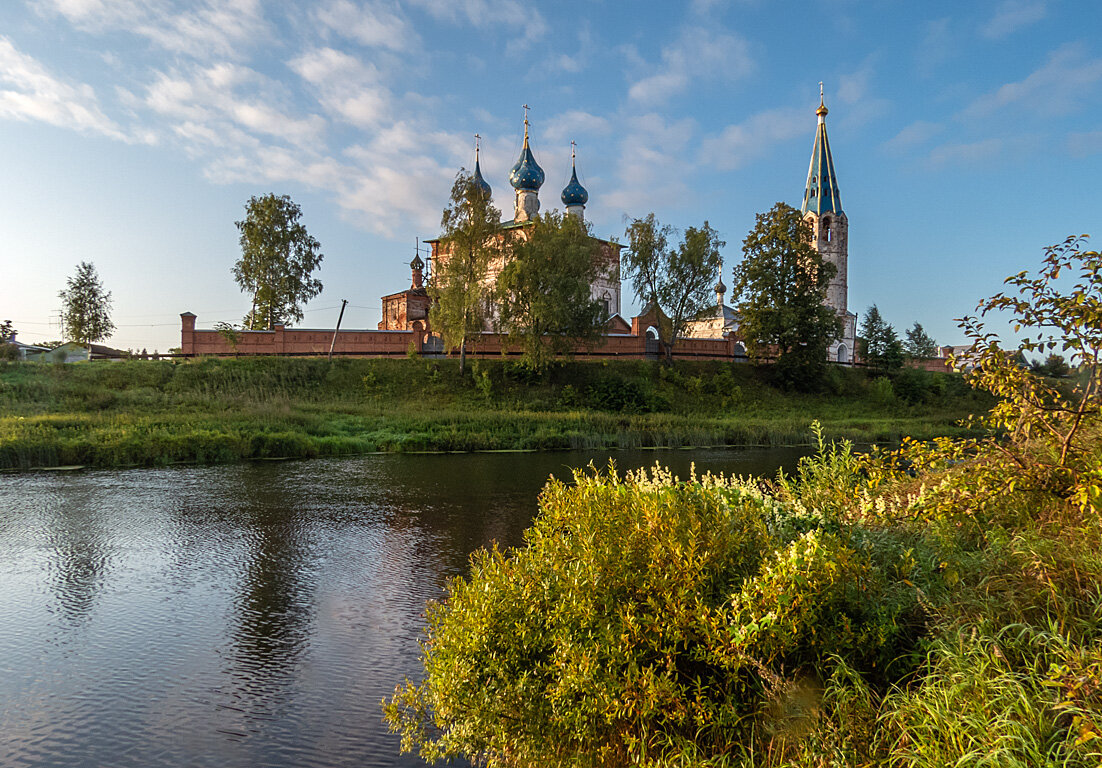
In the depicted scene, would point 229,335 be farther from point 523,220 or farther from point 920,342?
point 920,342

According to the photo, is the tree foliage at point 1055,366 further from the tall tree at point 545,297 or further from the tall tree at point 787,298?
the tall tree at point 545,297

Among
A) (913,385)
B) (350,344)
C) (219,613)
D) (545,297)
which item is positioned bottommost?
(219,613)

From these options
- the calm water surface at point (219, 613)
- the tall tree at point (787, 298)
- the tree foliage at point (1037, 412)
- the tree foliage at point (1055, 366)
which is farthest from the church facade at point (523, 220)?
the tree foliage at point (1037, 412)

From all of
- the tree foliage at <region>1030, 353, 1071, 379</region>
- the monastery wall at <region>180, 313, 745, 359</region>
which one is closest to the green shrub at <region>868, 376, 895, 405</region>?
the tree foliage at <region>1030, 353, 1071, 379</region>

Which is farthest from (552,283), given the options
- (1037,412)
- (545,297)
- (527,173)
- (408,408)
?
(1037,412)

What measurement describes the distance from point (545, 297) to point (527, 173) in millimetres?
19811

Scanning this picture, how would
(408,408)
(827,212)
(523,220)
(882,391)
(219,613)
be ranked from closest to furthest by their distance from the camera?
(219,613) → (408,408) → (882,391) → (523,220) → (827,212)

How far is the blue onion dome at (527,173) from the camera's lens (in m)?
48.9

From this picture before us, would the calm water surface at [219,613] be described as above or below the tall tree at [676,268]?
below

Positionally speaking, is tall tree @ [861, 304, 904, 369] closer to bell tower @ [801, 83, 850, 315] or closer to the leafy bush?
bell tower @ [801, 83, 850, 315]

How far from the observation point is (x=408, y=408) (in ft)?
90.1

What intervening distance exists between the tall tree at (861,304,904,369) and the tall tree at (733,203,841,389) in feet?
29.2

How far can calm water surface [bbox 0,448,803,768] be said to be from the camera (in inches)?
166

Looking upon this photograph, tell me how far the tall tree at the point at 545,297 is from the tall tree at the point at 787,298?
9342 mm
